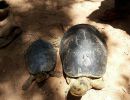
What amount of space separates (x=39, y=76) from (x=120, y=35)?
4.88 feet

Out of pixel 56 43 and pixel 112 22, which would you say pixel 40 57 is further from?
pixel 112 22

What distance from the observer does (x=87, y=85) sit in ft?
11.7

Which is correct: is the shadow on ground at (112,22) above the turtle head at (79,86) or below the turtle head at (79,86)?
above

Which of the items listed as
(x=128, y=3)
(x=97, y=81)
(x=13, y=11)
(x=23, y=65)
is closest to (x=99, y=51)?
(x=97, y=81)

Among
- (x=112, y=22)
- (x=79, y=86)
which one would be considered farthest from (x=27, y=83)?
(x=112, y=22)

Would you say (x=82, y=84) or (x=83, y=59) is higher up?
(x=83, y=59)

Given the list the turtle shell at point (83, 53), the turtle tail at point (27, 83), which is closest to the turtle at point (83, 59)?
the turtle shell at point (83, 53)

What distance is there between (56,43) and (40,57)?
1.36 feet

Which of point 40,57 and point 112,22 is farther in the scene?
point 112,22

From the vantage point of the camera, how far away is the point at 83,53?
150 inches

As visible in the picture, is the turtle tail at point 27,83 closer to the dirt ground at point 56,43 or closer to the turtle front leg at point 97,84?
the dirt ground at point 56,43

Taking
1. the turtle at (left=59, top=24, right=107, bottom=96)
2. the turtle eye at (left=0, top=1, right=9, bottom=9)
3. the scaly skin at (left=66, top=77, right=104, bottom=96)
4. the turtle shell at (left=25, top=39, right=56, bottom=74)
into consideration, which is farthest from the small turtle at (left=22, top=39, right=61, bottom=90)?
the turtle eye at (left=0, top=1, right=9, bottom=9)

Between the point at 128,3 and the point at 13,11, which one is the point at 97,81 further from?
the point at 13,11

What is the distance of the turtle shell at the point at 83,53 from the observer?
372 centimetres
